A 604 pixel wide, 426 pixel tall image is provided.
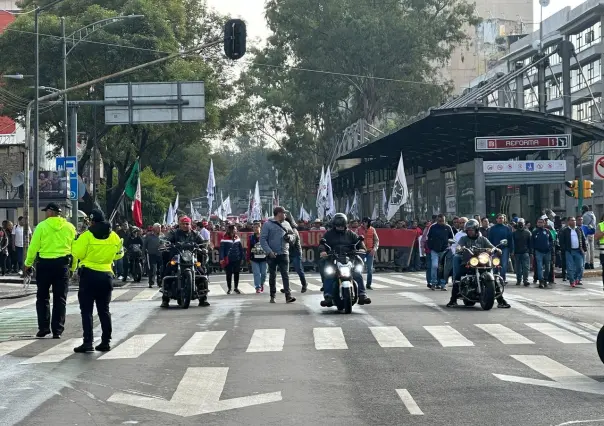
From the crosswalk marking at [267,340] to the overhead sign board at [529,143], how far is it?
25.0 metres

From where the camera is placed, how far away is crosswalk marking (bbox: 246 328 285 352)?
15.2m

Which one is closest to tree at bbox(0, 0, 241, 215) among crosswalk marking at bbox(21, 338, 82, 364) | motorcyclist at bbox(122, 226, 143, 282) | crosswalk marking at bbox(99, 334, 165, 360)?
motorcyclist at bbox(122, 226, 143, 282)

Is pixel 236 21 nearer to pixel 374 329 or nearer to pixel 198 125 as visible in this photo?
pixel 374 329

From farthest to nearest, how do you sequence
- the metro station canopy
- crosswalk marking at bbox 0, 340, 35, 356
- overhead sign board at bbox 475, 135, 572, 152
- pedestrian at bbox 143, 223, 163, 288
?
overhead sign board at bbox 475, 135, 572, 152 < the metro station canopy < pedestrian at bbox 143, 223, 163, 288 < crosswalk marking at bbox 0, 340, 35, 356

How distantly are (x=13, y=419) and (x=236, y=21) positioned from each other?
17836 millimetres

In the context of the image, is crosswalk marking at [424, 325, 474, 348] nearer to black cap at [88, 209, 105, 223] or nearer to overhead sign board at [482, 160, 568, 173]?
black cap at [88, 209, 105, 223]

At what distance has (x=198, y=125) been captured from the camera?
60.9m

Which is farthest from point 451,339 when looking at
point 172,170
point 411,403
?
point 172,170

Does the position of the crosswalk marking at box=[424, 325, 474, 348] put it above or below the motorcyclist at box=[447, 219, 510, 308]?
below

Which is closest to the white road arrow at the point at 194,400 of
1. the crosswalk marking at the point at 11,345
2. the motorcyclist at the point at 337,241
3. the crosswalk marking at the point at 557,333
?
the crosswalk marking at the point at 11,345

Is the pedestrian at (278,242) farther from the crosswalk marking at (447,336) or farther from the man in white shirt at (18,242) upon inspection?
the man in white shirt at (18,242)

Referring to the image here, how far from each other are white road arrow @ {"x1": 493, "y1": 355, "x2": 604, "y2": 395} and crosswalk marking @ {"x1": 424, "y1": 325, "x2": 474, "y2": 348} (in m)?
1.76

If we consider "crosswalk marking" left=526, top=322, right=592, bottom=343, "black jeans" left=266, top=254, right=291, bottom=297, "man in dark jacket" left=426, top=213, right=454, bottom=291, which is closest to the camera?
"crosswalk marking" left=526, top=322, right=592, bottom=343

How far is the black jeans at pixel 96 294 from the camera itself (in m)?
15.4
